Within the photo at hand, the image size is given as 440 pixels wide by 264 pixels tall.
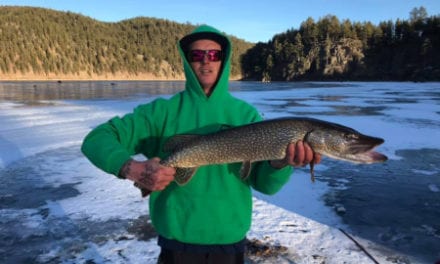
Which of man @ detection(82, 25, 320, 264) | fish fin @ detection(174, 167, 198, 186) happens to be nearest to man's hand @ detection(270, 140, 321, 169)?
man @ detection(82, 25, 320, 264)

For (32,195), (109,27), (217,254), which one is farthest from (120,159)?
(109,27)

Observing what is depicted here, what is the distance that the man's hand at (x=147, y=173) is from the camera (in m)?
2.04

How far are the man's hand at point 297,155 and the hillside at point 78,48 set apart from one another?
11672 cm

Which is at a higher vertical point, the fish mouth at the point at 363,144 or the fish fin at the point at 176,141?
the fish fin at the point at 176,141

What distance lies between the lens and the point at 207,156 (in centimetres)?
238

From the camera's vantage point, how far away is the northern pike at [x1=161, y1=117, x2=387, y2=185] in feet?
7.66

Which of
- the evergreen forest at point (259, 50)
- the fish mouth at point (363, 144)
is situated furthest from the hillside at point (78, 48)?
the fish mouth at point (363, 144)

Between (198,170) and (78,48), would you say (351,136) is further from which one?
(78,48)

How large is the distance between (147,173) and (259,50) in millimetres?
134032

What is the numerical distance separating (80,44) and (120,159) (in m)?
145

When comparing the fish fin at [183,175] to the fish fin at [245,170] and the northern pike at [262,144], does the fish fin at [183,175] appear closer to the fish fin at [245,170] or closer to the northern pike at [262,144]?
the northern pike at [262,144]

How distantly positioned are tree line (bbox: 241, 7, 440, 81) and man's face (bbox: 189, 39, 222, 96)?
77.8m

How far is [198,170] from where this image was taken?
2.38 m

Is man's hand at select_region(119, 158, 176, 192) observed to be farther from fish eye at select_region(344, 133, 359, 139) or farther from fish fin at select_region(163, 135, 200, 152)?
fish eye at select_region(344, 133, 359, 139)
